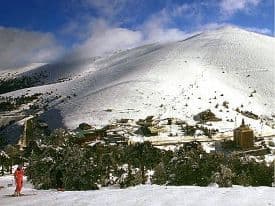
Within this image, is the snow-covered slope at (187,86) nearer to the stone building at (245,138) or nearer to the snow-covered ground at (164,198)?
the stone building at (245,138)

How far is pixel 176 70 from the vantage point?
8756 centimetres

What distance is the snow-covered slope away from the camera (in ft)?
216

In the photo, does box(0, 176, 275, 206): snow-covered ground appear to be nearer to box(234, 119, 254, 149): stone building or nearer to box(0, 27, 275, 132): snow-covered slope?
box(234, 119, 254, 149): stone building

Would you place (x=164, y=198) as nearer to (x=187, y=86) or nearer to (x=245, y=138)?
(x=245, y=138)

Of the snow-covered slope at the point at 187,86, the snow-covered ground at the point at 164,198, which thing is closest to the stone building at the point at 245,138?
the snow-covered slope at the point at 187,86

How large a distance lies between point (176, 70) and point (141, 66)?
38.6 feet

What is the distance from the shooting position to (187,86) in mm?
78000

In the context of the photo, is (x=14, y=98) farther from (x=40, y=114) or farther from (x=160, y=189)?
(x=160, y=189)

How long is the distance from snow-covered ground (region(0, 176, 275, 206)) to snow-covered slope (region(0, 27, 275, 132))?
41.9 meters

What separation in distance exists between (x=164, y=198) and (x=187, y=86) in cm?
6410

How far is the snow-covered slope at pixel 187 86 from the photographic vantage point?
65938mm

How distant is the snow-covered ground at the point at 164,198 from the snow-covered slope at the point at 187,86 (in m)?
41.9

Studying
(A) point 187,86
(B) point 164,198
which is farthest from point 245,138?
(B) point 164,198

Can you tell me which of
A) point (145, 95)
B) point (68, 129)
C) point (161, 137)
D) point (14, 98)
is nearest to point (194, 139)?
point (161, 137)
